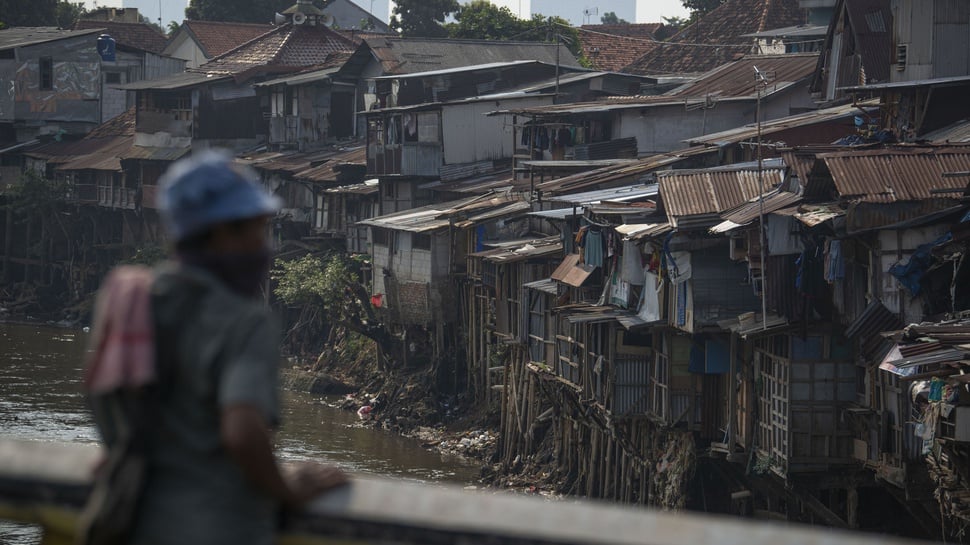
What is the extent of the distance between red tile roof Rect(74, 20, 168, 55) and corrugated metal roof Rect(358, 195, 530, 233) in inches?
1253

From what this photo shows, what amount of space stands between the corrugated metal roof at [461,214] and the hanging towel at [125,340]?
30396 mm

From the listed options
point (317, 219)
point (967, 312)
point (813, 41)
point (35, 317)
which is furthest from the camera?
point (35, 317)

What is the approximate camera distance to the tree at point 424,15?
63844mm

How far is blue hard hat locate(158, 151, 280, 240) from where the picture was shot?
2963mm

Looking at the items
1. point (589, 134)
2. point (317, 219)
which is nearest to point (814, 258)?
point (589, 134)

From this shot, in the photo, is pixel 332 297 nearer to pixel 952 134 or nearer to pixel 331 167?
pixel 331 167

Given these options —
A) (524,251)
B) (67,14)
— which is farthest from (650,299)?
(67,14)

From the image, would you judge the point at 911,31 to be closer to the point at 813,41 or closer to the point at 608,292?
the point at 608,292

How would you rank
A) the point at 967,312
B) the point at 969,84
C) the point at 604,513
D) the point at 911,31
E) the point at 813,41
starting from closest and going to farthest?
1. the point at 604,513
2. the point at 967,312
3. the point at 969,84
4. the point at 911,31
5. the point at 813,41

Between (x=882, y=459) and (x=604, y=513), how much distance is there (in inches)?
659

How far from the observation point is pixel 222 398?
9.36ft

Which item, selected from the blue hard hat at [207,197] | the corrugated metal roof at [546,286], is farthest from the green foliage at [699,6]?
the blue hard hat at [207,197]

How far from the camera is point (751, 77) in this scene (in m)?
34.0

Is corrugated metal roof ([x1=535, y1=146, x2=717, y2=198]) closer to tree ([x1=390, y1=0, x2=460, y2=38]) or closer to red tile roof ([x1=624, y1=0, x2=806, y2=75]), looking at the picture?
red tile roof ([x1=624, y1=0, x2=806, y2=75])
